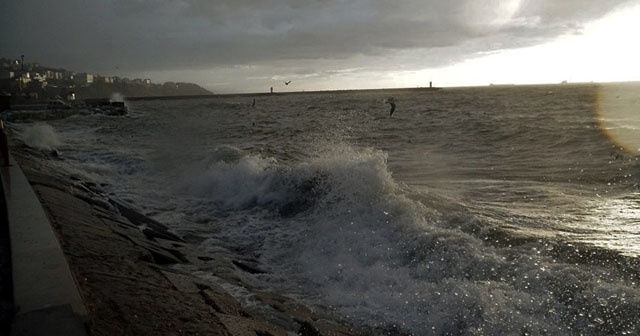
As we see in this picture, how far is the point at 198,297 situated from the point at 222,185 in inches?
314

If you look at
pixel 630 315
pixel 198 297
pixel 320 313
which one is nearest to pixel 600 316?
pixel 630 315

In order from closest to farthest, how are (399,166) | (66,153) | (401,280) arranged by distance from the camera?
(401,280) < (399,166) < (66,153)

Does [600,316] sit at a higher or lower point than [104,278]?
lower

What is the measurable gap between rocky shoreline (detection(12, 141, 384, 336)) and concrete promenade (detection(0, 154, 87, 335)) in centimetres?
13

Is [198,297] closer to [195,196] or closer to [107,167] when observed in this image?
[195,196]

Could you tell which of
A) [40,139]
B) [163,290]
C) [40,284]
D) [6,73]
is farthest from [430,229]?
[6,73]

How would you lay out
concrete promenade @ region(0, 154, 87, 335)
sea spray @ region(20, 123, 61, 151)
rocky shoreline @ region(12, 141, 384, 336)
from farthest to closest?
sea spray @ region(20, 123, 61, 151)
rocky shoreline @ region(12, 141, 384, 336)
concrete promenade @ region(0, 154, 87, 335)

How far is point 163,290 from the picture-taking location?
3.61m

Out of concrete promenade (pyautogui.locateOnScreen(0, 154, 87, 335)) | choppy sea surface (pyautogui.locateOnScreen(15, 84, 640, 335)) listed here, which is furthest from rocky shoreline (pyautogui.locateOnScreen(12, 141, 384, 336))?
choppy sea surface (pyautogui.locateOnScreen(15, 84, 640, 335))

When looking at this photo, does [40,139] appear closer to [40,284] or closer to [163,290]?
[163,290]

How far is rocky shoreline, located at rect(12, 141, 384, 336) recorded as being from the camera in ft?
9.79

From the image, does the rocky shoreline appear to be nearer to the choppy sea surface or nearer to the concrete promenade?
the concrete promenade

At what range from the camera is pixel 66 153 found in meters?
17.9

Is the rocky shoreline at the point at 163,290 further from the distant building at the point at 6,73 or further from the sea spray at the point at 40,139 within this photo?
the distant building at the point at 6,73
